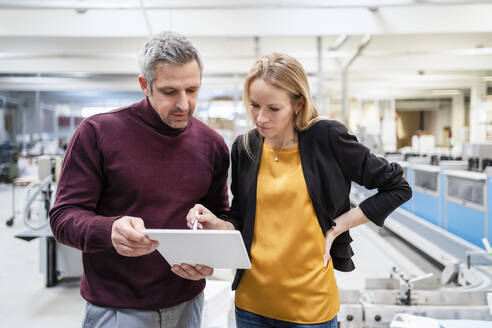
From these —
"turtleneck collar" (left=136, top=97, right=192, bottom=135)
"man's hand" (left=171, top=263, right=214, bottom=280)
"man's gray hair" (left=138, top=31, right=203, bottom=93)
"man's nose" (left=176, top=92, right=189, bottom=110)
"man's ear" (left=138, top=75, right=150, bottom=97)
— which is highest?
"man's gray hair" (left=138, top=31, right=203, bottom=93)

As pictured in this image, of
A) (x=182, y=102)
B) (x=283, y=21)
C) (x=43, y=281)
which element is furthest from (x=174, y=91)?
(x=283, y=21)

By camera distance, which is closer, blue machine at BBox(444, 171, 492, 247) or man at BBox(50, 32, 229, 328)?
man at BBox(50, 32, 229, 328)

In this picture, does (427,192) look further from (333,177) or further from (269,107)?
(269,107)

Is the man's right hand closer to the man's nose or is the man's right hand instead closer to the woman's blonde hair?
the man's nose

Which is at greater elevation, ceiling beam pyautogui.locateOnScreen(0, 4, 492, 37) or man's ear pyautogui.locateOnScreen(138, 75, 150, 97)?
ceiling beam pyautogui.locateOnScreen(0, 4, 492, 37)

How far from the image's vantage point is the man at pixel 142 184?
1.04m

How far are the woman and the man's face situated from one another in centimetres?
17

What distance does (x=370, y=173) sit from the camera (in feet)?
3.85

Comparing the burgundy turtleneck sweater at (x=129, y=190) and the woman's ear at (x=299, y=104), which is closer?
the burgundy turtleneck sweater at (x=129, y=190)

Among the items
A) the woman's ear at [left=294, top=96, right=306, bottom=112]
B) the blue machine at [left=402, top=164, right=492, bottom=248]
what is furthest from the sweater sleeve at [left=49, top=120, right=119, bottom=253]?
the blue machine at [left=402, top=164, right=492, bottom=248]

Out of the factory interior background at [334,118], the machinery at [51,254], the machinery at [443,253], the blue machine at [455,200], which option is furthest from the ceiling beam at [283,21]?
the machinery at [51,254]

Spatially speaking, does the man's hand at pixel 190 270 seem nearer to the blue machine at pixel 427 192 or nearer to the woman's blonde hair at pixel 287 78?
the woman's blonde hair at pixel 287 78

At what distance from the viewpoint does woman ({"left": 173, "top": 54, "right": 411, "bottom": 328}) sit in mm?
1151

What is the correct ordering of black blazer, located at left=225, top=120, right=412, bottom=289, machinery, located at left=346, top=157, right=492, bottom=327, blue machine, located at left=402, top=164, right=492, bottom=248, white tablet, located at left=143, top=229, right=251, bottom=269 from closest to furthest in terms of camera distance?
white tablet, located at left=143, top=229, right=251, bottom=269 < black blazer, located at left=225, top=120, right=412, bottom=289 < machinery, located at left=346, top=157, right=492, bottom=327 < blue machine, located at left=402, top=164, right=492, bottom=248
